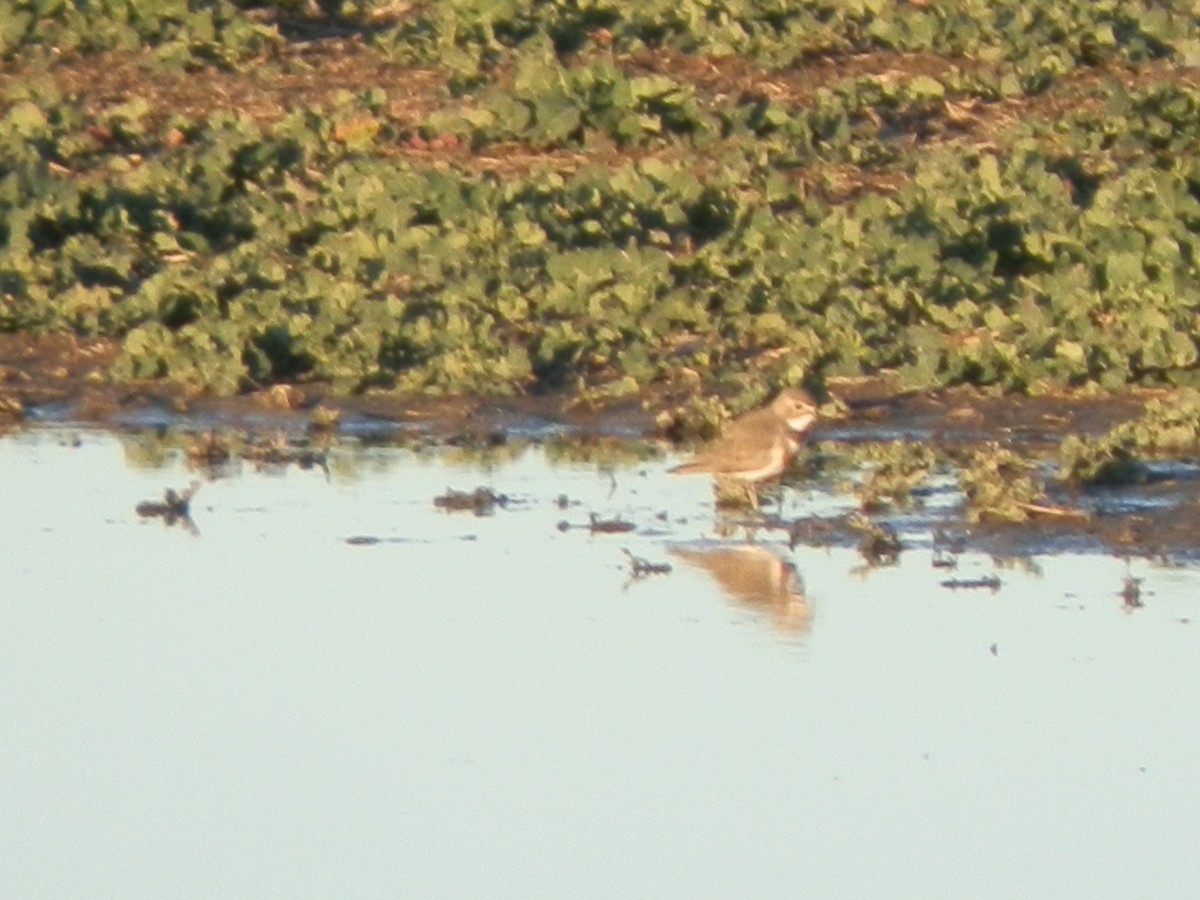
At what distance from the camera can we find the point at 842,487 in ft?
35.7

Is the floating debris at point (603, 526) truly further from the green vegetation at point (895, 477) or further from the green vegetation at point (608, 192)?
the green vegetation at point (608, 192)

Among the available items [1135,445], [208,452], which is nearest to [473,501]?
[208,452]

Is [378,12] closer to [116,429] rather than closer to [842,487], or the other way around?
[116,429]

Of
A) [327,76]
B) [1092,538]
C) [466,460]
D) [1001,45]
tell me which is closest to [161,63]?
[327,76]

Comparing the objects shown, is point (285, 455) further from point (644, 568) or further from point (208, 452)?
point (644, 568)

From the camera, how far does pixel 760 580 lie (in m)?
9.48

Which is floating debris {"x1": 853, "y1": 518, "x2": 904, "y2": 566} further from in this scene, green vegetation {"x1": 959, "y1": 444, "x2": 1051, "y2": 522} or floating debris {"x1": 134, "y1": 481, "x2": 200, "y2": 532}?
floating debris {"x1": 134, "y1": 481, "x2": 200, "y2": 532}

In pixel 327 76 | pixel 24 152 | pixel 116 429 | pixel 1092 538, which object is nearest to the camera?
pixel 1092 538

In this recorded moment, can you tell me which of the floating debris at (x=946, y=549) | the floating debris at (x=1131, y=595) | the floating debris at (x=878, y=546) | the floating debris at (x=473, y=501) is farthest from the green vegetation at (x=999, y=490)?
the floating debris at (x=473, y=501)

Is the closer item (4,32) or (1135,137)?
(1135,137)

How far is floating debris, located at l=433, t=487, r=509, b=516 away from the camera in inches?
410

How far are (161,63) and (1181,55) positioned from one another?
4914 millimetres

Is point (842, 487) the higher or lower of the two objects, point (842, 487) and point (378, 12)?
the lower

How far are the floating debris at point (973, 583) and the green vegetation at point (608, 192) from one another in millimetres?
2261
